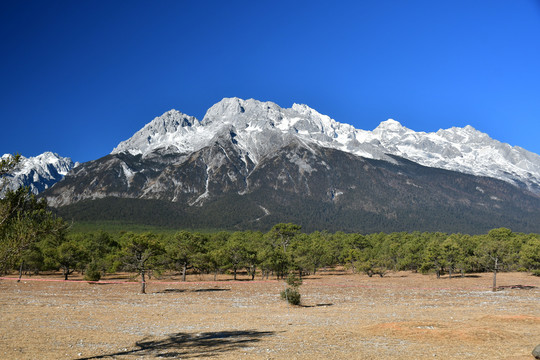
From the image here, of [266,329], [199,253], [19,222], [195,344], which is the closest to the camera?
[19,222]

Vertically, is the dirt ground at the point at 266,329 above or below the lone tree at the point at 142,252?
below

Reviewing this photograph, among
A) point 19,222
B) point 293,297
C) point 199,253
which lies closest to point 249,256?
point 199,253

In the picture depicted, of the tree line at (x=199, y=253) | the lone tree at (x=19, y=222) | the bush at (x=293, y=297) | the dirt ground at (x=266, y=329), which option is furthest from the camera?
the bush at (x=293, y=297)

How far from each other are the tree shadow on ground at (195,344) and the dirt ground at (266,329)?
0.20 ft

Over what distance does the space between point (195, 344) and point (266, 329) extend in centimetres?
697

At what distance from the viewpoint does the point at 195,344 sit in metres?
24.6

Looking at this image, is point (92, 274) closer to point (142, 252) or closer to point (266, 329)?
point (142, 252)

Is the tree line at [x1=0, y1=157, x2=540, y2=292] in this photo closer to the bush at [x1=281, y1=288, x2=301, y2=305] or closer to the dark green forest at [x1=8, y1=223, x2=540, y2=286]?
the dark green forest at [x1=8, y1=223, x2=540, y2=286]

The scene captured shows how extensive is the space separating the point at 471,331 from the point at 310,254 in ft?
263

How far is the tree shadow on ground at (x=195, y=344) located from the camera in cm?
2172

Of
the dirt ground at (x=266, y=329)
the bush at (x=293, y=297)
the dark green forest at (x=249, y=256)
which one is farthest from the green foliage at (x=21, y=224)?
the dark green forest at (x=249, y=256)

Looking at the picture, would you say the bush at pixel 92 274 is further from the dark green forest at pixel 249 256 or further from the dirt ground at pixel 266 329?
the dirt ground at pixel 266 329

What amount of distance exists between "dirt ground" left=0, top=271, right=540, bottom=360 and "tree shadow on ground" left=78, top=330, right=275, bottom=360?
0.06 metres

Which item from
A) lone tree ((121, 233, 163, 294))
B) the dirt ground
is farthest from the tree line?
the dirt ground
